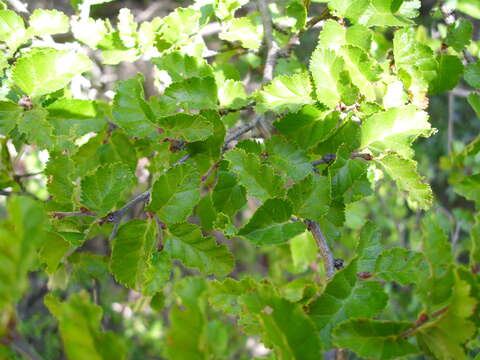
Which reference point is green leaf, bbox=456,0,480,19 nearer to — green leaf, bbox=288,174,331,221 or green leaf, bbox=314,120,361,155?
green leaf, bbox=314,120,361,155

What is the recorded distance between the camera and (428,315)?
52cm

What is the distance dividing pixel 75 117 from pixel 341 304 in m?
0.57

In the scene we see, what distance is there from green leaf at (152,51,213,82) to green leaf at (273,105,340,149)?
0.55 feet

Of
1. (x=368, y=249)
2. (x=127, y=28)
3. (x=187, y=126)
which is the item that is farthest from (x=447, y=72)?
(x=127, y=28)

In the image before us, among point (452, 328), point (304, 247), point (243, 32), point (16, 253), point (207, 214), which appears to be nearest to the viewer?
point (16, 253)

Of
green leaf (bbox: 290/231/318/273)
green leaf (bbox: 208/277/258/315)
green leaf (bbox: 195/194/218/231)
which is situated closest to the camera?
green leaf (bbox: 208/277/258/315)

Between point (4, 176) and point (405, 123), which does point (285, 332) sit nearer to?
point (405, 123)

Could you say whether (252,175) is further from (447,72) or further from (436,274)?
(447,72)

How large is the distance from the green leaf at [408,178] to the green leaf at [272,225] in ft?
0.57

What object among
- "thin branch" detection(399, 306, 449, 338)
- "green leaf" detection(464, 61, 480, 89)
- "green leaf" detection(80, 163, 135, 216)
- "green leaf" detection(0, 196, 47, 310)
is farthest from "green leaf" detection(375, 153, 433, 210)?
"green leaf" detection(0, 196, 47, 310)

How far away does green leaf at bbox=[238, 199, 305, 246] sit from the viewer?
2.08 ft

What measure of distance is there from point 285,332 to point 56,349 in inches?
92.3

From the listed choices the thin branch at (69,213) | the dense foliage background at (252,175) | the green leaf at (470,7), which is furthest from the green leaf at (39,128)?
the green leaf at (470,7)

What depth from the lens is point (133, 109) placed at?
0.75m
